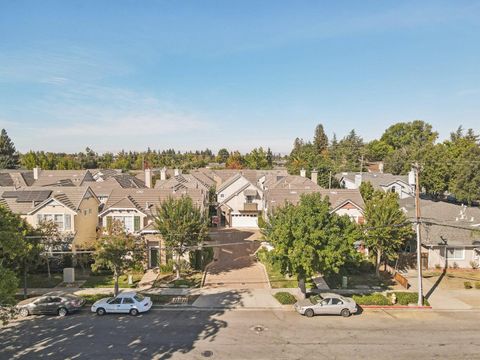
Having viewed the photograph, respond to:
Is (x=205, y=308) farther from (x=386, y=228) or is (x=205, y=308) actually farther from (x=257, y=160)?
(x=257, y=160)

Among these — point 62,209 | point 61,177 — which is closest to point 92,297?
point 62,209

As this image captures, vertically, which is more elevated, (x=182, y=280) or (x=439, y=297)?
(x=182, y=280)

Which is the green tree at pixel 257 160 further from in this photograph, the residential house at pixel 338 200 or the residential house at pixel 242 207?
the residential house at pixel 338 200

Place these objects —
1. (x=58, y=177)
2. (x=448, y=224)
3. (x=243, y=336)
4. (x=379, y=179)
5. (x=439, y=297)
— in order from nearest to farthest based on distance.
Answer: (x=243, y=336) → (x=439, y=297) → (x=448, y=224) → (x=58, y=177) → (x=379, y=179)

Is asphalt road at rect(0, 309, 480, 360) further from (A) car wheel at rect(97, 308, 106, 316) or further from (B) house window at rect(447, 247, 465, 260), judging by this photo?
(B) house window at rect(447, 247, 465, 260)

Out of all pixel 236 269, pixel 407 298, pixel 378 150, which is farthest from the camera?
pixel 378 150

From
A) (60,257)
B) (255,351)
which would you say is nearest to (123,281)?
(60,257)

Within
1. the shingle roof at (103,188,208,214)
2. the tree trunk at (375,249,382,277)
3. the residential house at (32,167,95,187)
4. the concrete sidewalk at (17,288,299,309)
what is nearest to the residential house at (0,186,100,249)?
the shingle roof at (103,188,208,214)

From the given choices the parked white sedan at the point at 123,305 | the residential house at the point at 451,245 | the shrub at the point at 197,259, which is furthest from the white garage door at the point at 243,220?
the parked white sedan at the point at 123,305
